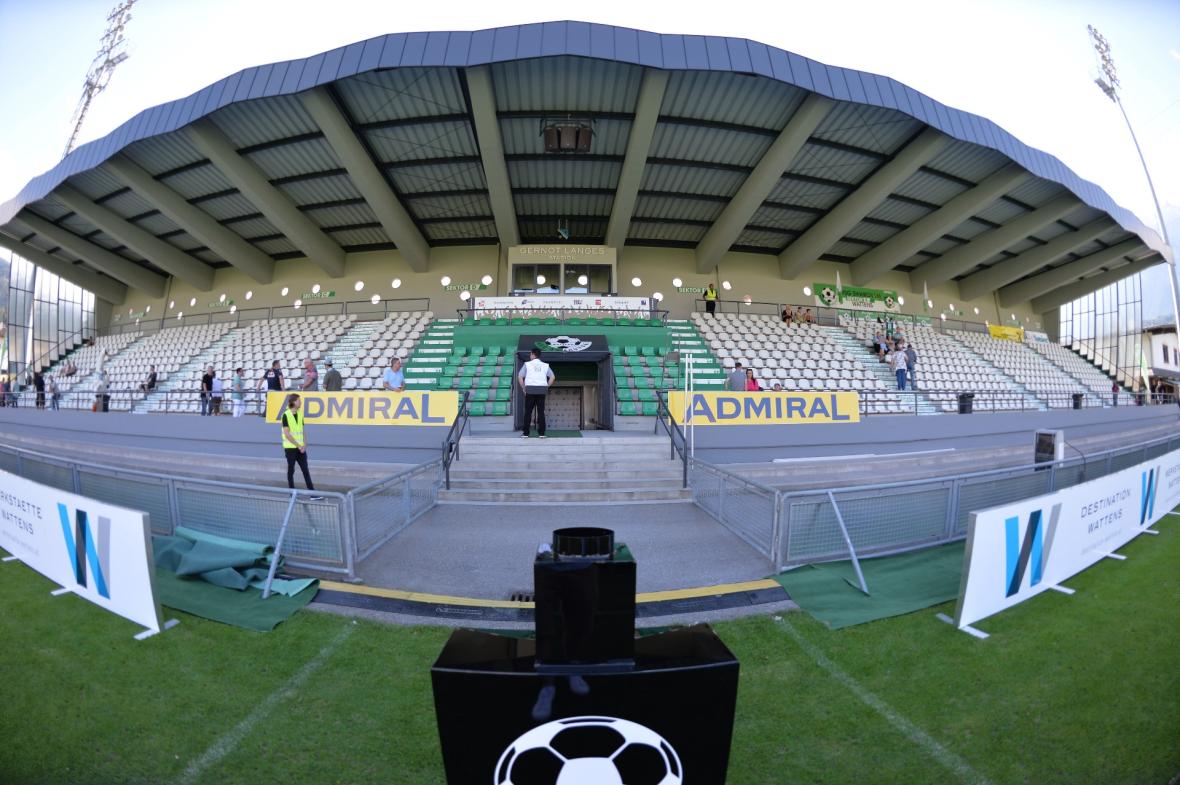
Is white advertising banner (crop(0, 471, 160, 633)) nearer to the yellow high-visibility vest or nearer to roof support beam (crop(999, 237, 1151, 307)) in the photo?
the yellow high-visibility vest

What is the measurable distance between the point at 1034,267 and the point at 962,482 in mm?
27945

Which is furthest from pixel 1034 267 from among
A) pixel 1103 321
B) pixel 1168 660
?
pixel 1168 660

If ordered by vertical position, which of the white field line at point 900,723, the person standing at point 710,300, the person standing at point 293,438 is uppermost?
the person standing at point 710,300

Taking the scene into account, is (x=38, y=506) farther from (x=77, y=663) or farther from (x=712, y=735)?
(x=712, y=735)

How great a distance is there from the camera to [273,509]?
16.1ft

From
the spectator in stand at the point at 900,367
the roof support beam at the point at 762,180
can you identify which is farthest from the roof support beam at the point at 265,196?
the spectator in stand at the point at 900,367

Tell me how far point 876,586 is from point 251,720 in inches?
197

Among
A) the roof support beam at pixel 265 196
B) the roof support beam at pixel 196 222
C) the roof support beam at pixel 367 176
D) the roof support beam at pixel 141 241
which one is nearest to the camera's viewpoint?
the roof support beam at pixel 367 176

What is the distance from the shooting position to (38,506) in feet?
15.1

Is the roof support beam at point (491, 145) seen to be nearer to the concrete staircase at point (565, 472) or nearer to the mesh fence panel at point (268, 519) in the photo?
the concrete staircase at point (565, 472)

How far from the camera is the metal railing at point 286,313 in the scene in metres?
22.0

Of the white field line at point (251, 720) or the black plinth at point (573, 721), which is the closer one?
the black plinth at point (573, 721)

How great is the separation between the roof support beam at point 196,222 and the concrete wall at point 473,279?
3.87ft

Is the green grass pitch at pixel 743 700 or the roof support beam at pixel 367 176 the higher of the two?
the roof support beam at pixel 367 176
